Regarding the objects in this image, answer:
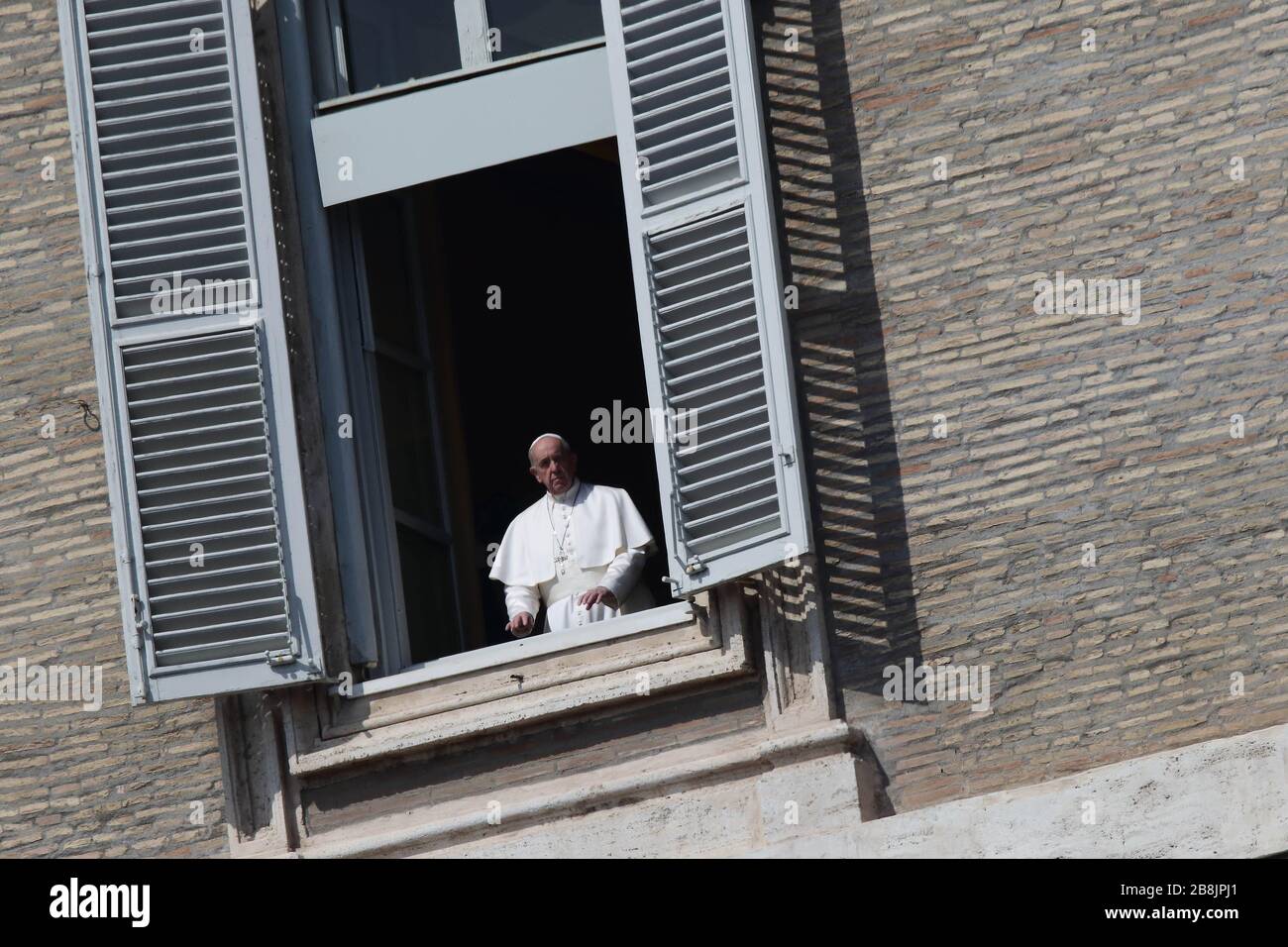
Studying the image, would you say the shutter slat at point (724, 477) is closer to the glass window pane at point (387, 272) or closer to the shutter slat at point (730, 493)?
the shutter slat at point (730, 493)

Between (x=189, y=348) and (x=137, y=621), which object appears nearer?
(x=137, y=621)

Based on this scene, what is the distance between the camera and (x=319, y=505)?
9445 mm

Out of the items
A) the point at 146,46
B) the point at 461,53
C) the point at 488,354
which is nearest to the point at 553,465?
the point at 461,53

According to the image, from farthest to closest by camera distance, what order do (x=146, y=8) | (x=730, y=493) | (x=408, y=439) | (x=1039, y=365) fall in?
(x=408, y=439)
(x=146, y=8)
(x=1039, y=365)
(x=730, y=493)

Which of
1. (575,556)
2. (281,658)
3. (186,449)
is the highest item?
(186,449)

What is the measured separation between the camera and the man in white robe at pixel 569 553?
9.53 m

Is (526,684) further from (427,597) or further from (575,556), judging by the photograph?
(427,597)

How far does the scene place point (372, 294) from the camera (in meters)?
9.82

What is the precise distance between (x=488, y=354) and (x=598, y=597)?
11.3 feet

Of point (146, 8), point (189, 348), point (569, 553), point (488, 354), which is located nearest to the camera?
point (189, 348)

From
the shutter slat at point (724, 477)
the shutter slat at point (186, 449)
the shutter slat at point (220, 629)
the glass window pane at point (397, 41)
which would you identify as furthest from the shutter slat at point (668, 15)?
the shutter slat at point (220, 629)

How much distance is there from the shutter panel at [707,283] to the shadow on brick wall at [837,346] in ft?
0.98

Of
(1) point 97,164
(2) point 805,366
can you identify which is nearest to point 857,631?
(2) point 805,366

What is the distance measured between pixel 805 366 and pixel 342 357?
5.23 ft
